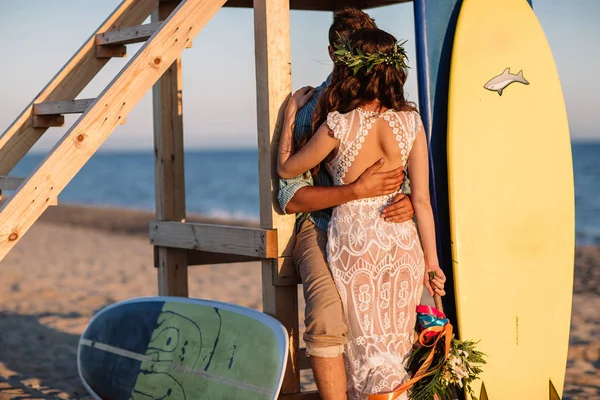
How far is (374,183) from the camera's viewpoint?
10.8ft

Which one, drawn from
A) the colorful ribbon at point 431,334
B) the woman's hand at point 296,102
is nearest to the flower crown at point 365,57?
the woman's hand at point 296,102

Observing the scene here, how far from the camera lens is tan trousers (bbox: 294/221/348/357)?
3184 millimetres

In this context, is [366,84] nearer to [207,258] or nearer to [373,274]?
[373,274]

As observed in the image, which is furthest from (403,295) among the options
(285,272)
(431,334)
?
(285,272)

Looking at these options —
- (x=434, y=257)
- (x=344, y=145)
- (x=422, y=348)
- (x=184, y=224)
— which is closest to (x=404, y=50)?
(x=344, y=145)

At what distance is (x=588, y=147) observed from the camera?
4141 cm

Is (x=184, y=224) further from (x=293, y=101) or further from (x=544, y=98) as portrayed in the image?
(x=544, y=98)

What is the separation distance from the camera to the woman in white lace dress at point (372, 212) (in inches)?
128

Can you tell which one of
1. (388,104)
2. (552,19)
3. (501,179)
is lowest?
(501,179)

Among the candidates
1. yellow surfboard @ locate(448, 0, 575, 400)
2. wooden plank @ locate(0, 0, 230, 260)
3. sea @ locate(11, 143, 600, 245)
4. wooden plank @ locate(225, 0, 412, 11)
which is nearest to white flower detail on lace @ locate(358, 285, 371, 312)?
yellow surfboard @ locate(448, 0, 575, 400)

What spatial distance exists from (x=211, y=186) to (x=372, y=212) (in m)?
34.7

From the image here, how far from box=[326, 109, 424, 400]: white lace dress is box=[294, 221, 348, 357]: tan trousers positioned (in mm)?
47

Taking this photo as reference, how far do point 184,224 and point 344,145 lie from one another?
1200 millimetres

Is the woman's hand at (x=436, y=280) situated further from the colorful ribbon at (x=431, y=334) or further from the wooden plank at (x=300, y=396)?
the wooden plank at (x=300, y=396)
